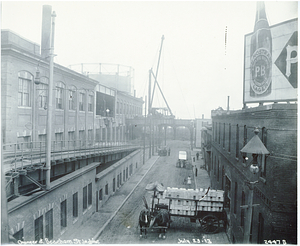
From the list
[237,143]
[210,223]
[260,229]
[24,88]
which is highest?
[24,88]

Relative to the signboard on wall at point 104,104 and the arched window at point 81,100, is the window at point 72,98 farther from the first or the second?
the signboard on wall at point 104,104

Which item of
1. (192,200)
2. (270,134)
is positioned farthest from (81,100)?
(270,134)

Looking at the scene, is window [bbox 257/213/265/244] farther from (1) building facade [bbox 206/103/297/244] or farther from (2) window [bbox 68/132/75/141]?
(2) window [bbox 68/132/75/141]

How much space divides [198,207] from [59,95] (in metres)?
12.4

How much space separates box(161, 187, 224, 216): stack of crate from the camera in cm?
1145

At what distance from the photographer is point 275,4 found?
7637 millimetres

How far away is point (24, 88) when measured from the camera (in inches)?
496

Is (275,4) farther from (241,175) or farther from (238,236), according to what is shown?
(238,236)

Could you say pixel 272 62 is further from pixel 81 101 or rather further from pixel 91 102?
pixel 91 102

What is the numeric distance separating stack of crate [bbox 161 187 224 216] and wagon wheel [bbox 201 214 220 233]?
48 centimetres

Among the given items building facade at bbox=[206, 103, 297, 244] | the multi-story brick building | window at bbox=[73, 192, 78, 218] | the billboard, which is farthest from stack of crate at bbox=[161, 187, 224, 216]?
the billboard

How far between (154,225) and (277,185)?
6.86 m

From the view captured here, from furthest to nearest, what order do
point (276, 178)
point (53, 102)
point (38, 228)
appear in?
point (53, 102)
point (38, 228)
point (276, 178)

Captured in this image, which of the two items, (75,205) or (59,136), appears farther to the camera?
(59,136)
